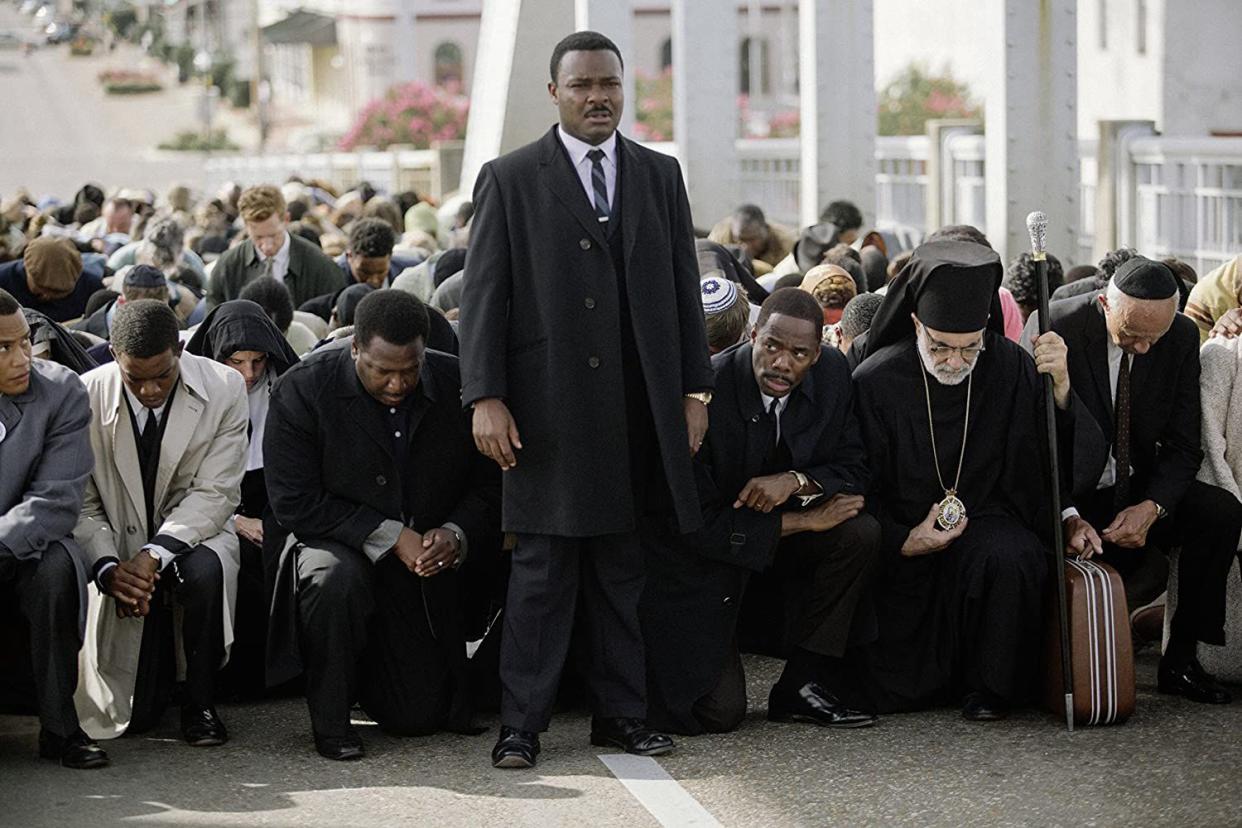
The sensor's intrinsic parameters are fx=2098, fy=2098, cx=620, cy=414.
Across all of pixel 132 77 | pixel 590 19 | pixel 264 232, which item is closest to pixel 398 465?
pixel 264 232

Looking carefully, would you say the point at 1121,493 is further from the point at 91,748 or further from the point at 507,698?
the point at 91,748

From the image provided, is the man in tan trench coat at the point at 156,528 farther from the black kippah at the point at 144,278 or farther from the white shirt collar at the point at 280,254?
the white shirt collar at the point at 280,254

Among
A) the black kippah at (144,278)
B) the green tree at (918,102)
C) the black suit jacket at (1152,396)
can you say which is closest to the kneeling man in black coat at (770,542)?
the black suit jacket at (1152,396)

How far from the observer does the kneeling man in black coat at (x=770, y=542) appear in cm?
730

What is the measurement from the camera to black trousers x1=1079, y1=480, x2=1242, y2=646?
7.60 meters

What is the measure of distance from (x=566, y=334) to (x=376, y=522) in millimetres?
992

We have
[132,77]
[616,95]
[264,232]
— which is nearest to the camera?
[616,95]

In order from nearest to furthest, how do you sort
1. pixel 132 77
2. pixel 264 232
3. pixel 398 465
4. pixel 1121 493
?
pixel 398 465, pixel 1121 493, pixel 264 232, pixel 132 77

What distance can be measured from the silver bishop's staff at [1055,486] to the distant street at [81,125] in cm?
4353

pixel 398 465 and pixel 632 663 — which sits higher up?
pixel 398 465

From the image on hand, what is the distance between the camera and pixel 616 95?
6.88m

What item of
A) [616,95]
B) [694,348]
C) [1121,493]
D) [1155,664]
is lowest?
[1155,664]

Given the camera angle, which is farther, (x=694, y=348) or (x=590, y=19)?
(x=590, y=19)

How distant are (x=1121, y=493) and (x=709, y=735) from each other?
6.10 feet
